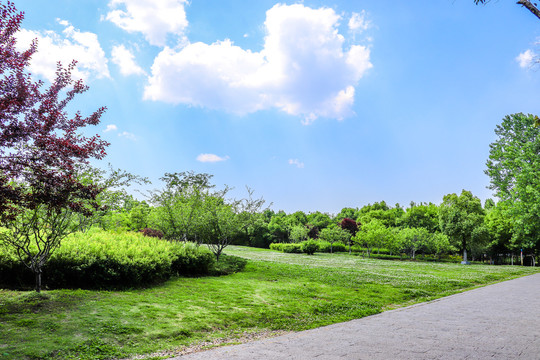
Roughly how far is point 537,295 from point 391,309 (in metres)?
8.32

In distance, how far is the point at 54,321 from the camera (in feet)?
19.4

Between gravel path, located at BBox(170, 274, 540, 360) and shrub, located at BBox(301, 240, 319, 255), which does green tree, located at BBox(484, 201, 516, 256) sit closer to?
shrub, located at BBox(301, 240, 319, 255)

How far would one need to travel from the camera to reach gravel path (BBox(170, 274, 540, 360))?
199 inches

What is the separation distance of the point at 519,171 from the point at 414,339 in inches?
1133

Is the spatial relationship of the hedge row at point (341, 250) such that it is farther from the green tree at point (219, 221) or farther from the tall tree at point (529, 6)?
the tall tree at point (529, 6)

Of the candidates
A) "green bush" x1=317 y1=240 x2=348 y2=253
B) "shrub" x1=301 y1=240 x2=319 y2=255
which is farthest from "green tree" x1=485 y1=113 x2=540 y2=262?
"green bush" x1=317 y1=240 x2=348 y2=253

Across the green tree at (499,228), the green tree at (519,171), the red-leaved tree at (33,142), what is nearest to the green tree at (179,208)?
the red-leaved tree at (33,142)

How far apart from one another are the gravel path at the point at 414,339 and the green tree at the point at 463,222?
35514 mm

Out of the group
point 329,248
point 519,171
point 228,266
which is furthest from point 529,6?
point 329,248

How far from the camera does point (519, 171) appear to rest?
27344 millimetres

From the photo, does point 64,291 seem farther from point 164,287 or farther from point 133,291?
point 164,287

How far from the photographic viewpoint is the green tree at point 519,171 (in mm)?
24125

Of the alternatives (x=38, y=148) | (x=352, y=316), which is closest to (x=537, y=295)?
(x=352, y=316)

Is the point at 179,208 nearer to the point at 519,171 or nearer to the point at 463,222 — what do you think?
the point at 519,171
